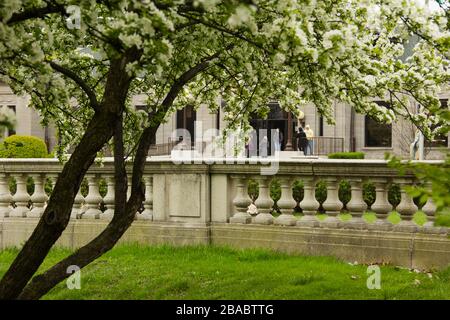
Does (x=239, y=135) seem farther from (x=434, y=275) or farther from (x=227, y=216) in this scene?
(x=434, y=275)

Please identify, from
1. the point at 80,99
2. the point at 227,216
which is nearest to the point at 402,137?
the point at 227,216

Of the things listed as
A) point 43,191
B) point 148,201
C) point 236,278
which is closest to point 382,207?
point 236,278

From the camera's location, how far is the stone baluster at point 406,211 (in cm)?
733

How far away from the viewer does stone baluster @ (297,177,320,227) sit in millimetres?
7902

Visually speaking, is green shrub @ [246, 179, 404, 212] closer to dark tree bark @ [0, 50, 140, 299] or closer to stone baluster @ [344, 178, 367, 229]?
stone baluster @ [344, 178, 367, 229]

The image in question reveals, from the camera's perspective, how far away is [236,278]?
22.0ft

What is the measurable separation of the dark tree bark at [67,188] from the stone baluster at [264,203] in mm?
3469

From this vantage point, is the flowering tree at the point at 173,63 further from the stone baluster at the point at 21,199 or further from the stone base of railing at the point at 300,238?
the stone baluster at the point at 21,199

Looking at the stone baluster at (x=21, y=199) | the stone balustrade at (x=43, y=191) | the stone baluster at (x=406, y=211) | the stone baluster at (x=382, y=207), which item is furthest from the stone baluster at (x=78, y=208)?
the stone baluster at (x=406, y=211)

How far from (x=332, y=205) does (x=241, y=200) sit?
1185 millimetres

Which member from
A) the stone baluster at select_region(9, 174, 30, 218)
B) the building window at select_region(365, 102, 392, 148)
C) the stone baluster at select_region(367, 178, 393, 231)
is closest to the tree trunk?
the stone baluster at select_region(367, 178, 393, 231)

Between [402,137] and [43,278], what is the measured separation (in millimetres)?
31415

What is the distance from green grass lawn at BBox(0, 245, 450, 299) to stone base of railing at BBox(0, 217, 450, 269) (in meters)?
0.25
